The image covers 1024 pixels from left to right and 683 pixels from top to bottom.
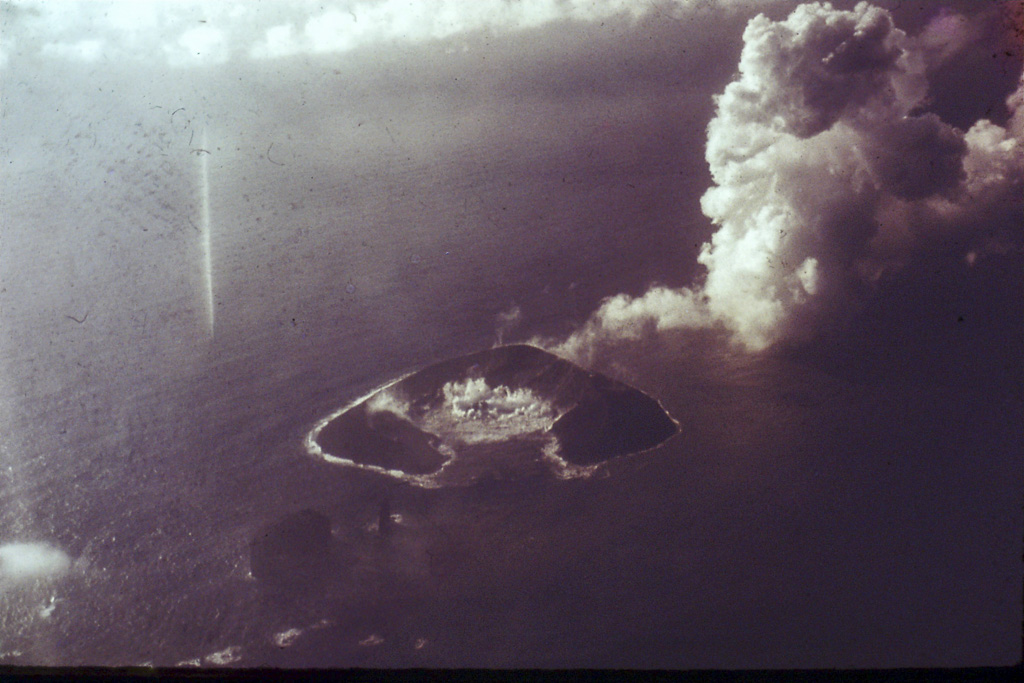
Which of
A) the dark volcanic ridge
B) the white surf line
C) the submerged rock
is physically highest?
the white surf line

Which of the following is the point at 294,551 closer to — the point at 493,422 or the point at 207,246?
the point at 493,422

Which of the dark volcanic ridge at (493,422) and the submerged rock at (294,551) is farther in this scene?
the dark volcanic ridge at (493,422)

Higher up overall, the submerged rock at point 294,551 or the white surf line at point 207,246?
the white surf line at point 207,246

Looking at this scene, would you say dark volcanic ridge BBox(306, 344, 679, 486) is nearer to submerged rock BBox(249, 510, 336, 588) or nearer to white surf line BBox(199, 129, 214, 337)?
submerged rock BBox(249, 510, 336, 588)

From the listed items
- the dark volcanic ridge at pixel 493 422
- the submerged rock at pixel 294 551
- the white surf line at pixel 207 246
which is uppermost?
the white surf line at pixel 207 246

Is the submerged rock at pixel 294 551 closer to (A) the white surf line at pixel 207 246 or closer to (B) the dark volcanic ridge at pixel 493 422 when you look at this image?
(B) the dark volcanic ridge at pixel 493 422

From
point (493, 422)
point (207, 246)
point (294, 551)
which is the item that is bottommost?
point (294, 551)

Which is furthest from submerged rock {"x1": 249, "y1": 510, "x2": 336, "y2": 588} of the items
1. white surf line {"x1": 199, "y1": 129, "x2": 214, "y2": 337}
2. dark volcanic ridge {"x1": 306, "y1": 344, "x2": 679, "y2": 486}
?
white surf line {"x1": 199, "y1": 129, "x2": 214, "y2": 337}

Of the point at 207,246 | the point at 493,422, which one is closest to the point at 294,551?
the point at 493,422

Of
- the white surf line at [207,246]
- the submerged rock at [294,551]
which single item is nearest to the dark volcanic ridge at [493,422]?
the submerged rock at [294,551]
